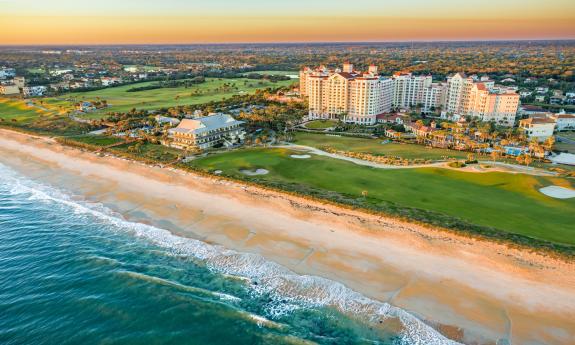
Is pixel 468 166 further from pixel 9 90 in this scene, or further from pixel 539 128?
pixel 9 90

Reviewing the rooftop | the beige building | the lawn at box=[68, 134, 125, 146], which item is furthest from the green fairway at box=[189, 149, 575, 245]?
the beige building

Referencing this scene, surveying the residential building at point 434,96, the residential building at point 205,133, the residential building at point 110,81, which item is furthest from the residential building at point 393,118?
the residential building at point 110,81

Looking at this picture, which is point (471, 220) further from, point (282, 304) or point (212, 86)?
point (212, 86)

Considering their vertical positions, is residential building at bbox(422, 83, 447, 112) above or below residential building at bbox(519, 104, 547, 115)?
above

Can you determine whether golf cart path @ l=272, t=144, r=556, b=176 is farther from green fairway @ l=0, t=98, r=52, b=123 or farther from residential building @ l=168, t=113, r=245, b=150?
green fairway @ l=0, t=98, r=52, b=123

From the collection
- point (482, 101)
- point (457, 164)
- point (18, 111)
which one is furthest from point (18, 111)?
point (482, 101)
